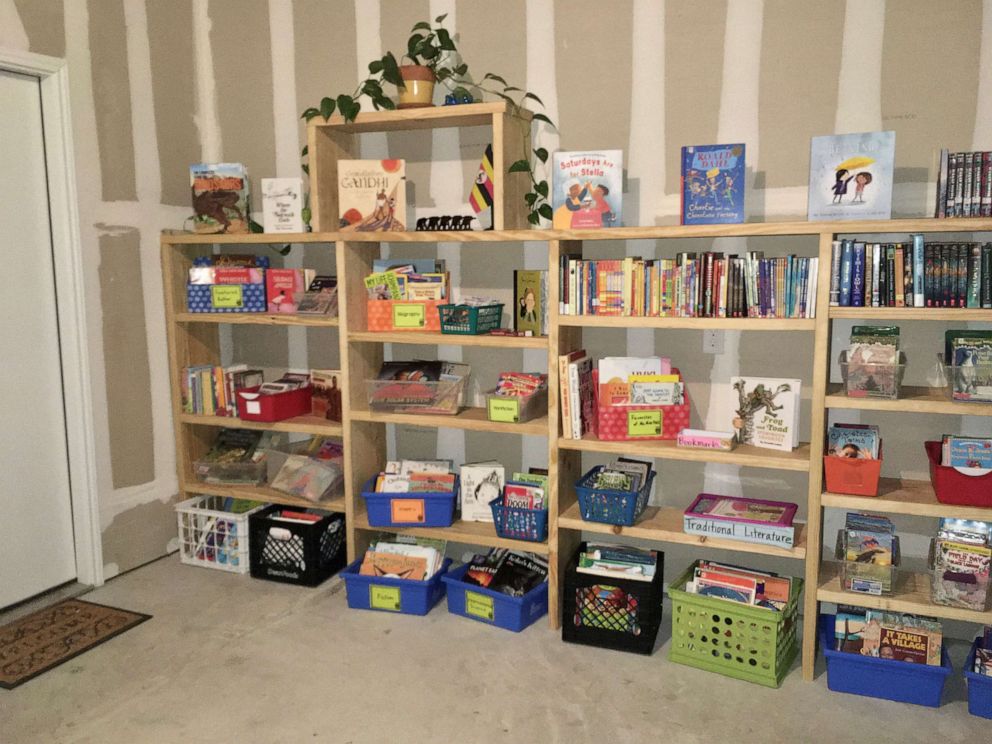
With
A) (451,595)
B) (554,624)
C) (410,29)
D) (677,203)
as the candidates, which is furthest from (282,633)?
(410,29)

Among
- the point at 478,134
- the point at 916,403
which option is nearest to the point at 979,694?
the point at 916,403

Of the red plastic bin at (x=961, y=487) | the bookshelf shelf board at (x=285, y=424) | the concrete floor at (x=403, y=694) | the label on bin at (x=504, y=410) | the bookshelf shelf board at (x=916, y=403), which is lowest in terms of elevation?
the concrete floor at (x=403, y=694)

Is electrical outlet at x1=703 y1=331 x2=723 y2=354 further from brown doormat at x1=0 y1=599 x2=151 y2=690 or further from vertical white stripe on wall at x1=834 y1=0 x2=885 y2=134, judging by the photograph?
brown doormat at x1=0 y1=599 x2=151 y2=690

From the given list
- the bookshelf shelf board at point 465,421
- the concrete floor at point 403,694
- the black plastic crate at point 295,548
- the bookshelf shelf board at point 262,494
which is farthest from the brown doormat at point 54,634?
the bookshelf shelf board at point 465,421

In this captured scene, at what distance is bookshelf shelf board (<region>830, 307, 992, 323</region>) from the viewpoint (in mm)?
2299

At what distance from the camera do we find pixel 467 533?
313 centimetres

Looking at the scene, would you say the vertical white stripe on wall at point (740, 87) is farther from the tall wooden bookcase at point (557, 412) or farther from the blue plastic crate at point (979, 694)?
the blue plastic crate at point (979, 694)

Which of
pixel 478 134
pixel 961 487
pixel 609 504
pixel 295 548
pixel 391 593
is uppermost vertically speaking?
pixel 478 134

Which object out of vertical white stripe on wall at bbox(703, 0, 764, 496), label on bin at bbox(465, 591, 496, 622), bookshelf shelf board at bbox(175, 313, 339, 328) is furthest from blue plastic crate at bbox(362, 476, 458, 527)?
vertical white stripe on wall at bbox(703, 0, 764, 496)

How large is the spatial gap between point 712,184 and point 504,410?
1.10m

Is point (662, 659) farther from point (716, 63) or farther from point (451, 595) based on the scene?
point (716, 63)

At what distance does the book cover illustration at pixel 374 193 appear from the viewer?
10.2 feet

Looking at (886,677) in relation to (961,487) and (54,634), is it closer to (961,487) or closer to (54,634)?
(961,487)

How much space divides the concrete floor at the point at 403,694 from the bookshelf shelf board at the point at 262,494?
50 cm
